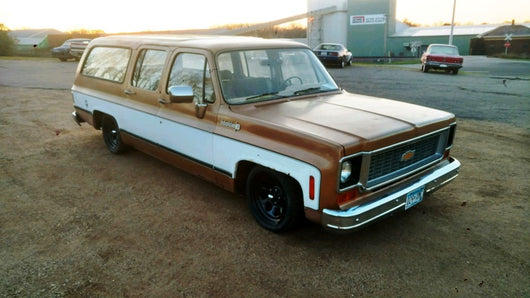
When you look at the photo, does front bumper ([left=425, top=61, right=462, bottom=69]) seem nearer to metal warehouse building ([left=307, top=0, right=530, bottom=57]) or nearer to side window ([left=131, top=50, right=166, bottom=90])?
side window ([left=131, top=50, right=166, bottom=90])

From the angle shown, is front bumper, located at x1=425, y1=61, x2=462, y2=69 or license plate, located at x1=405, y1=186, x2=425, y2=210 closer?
license plate, located at x1=405, y1=186, x2=425, y2=210

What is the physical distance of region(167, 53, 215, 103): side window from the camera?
169 inches

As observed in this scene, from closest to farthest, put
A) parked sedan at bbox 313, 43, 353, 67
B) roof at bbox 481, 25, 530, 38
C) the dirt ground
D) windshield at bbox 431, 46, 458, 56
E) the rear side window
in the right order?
1. the dirt ground
2. the rear side window
3. windshield at bbox 431, 46, 458, 56
4. parked sedan at bbox 313, 43, 353, 67
5. roof at bbox 481, 25, 530, 38

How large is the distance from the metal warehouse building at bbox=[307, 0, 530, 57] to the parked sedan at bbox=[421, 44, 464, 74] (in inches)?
834

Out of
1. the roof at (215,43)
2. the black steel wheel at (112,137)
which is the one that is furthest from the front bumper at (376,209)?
the black steel wheel at (112,137)

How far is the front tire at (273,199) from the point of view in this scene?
3564 mm

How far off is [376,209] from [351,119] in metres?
0.91

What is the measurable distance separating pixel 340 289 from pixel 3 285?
270 cm

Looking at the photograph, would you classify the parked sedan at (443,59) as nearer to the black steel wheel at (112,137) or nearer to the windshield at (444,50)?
the windshield at (444,50)

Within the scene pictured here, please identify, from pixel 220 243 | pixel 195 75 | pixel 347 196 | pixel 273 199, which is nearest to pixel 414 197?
pixel 347 196

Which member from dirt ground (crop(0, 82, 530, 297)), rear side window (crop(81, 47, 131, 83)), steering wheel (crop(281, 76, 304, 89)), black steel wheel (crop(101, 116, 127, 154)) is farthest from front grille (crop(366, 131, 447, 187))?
black steel wheel (crop(101, 116, 127, 154))

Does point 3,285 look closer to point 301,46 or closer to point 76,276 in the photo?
point 76,276

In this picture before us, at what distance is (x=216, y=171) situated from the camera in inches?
168

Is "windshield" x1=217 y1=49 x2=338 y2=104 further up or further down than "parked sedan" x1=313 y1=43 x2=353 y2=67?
further up
